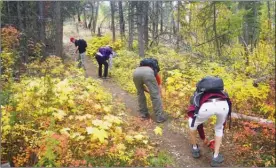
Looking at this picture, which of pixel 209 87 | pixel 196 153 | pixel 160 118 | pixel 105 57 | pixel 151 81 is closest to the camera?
pixel 209 87

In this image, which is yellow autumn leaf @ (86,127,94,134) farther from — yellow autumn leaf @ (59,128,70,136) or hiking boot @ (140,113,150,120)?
hiking boot @ (140,113,150,120)

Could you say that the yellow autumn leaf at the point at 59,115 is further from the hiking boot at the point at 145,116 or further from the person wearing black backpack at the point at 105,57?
the person wearing black backpack at the point at 105,57

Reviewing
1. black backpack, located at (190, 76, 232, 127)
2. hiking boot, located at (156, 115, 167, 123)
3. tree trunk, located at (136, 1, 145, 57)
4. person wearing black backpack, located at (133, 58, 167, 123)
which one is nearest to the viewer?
black backpack, located at (190, 76, 232, 127)

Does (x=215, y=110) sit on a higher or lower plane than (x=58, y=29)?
lower

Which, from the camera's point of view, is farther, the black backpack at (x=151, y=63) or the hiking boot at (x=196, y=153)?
the black backpack at (x=151, y=63)

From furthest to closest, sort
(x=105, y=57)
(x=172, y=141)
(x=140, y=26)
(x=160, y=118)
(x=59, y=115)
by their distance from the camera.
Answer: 1. (x=140, y=26)
2. (x=105, y=57)
3. (x=160, y=118)
4. (x=172, y=141)
5. (x=59, y=115)

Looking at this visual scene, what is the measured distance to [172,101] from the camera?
8016 millimetres

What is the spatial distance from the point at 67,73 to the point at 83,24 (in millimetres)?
25419

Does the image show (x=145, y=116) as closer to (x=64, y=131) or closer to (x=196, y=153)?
(x=196, y=153)

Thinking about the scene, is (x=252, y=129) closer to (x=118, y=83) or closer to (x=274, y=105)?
(x=274, y=105)

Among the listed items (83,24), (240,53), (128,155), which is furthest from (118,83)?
(83,24)

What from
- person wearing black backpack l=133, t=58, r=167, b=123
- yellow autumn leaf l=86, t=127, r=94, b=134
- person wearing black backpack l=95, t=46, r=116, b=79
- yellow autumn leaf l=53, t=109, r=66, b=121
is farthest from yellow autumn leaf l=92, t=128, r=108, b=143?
person wearing black backpack l=95, t=46, r=116, b=79

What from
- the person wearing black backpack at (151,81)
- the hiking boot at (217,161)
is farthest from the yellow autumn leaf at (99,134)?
the hiking boot at (217,161)

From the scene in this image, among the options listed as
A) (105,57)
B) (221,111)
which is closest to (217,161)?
(221,111)
